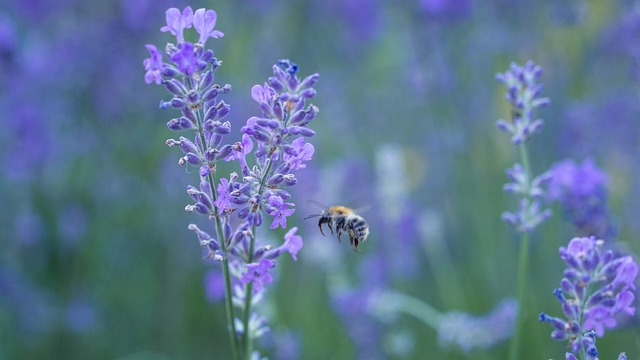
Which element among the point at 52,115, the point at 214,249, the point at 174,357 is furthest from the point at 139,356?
the point at 214,249

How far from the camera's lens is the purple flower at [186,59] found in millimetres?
1509

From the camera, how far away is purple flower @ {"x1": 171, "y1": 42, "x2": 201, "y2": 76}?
1.51 metres

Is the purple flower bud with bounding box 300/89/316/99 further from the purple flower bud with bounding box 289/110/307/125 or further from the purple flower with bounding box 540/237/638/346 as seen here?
the purple flower with bounding box 540/237/638/346

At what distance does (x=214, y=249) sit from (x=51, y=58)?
11.1 ft

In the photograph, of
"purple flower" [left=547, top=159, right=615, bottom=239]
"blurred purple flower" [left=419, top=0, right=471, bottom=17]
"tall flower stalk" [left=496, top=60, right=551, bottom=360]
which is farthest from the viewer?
"blurred purple flower" [left=419, top=0, right=471, bottom=17]

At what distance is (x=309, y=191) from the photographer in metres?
4.43

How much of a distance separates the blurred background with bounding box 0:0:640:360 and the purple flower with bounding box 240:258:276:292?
1.76m

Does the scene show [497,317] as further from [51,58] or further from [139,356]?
[51,58]

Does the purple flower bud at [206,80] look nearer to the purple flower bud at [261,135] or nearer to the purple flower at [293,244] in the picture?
the purple flower bud at [261,135]

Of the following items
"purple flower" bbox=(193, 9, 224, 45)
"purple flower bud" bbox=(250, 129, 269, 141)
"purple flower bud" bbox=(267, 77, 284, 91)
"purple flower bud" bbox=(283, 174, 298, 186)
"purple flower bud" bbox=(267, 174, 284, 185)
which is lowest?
"purple flower bud" bbox=(283, 174, 298, 186)

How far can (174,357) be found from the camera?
4070 millimetres

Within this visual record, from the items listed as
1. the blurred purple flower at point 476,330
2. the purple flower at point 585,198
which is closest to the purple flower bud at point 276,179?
the purple flower at point 585,198

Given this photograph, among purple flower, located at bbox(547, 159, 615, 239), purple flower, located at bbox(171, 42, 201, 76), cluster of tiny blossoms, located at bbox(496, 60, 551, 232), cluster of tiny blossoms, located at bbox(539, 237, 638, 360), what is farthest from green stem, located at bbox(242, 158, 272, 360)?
purple flower, located at bbox(547, 159, 615, 239)

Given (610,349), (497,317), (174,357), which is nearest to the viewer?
(497,317)
